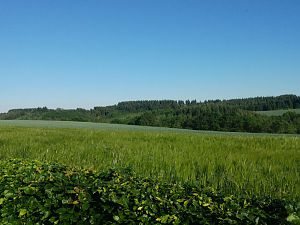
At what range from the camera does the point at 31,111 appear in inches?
5379

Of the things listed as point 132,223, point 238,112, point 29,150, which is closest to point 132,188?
point 132,223

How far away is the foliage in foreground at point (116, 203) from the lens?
4457 millimetres

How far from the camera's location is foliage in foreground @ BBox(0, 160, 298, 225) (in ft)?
14.6

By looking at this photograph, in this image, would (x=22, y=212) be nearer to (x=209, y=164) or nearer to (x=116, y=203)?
(x=116, y=203)

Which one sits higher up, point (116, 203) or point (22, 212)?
point (116, 203)

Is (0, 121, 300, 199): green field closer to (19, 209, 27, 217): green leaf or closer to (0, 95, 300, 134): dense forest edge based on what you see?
(19, 209, 27, 217): green leaf

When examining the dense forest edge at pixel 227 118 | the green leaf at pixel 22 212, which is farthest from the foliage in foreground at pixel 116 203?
the dense forest edge at pixel 227 118

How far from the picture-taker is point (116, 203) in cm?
499

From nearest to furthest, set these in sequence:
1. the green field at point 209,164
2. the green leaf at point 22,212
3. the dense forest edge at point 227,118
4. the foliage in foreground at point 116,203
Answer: the foliage in foreground at point 116,203
the green leaf at point 22,212
the green field at point 209,164
the dense forest edge at point 227,118

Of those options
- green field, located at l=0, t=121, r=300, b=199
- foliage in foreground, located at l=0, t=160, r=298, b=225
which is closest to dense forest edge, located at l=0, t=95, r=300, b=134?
green field, located at l=0, t=121, r=300, b=199

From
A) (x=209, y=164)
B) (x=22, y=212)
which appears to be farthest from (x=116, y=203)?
(x=209, y=164)

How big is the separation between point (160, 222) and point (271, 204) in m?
1.54

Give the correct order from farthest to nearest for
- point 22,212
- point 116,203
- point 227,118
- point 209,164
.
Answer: point 227,118 < point 209,164 < point 22,212 < point 116,203

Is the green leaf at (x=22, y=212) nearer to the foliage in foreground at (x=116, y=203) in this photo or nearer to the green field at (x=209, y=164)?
the foliage in foreground at (x=116, y=203)
